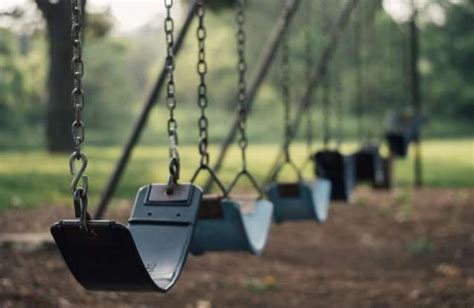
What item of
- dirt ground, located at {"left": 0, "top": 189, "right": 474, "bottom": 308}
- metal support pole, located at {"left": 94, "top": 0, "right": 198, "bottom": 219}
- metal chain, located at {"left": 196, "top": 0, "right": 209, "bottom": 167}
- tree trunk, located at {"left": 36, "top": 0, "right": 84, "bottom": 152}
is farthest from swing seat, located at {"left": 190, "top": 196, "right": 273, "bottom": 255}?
tree trunk, located at {"left": 36, "top": 0, "right": 84, "bottom": 152}

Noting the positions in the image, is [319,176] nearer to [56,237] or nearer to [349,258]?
[349,258]

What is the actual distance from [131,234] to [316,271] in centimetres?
385

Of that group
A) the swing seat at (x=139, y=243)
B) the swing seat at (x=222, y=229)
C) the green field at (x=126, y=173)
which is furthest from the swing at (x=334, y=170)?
the green field at (x=126, y=173)

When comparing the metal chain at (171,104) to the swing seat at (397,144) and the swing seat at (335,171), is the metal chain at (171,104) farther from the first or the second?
the swing seat at (397,144)

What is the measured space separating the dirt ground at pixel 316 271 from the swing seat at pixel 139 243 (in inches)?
68.0

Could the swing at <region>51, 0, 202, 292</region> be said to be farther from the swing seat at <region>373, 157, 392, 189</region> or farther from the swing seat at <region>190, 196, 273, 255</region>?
the swing seat at <region>373, 157, 392, 189</region>

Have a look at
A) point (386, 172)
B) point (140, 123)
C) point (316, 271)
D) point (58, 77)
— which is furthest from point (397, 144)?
point (58, 77)

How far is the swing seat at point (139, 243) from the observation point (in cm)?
229

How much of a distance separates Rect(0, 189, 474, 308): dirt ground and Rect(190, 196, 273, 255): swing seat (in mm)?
1440

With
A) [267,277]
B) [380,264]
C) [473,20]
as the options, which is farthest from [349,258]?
[473,20]

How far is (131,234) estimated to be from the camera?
2279 millimetres

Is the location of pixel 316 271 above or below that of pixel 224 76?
above

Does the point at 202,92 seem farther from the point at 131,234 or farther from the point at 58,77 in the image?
the point at 58,77

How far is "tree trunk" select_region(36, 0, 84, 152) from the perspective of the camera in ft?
51.5
